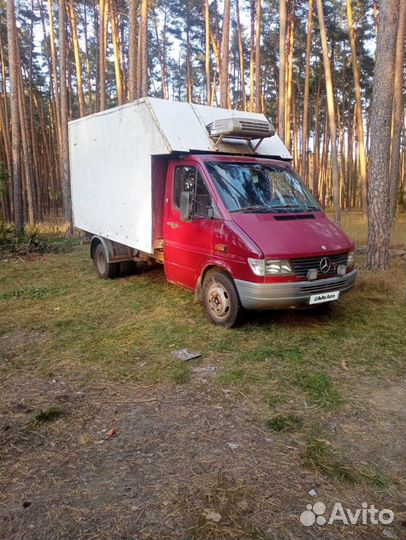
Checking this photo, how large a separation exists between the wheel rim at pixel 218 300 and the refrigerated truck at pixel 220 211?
0.01 metres

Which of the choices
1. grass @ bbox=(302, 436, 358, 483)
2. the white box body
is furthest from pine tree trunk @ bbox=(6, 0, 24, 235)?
grass @ bbox=(302, 436, 358, 483)

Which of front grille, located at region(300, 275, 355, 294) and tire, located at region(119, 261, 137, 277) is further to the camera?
tire, located at region(119, 261, 137, 277)

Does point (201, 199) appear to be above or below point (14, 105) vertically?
below

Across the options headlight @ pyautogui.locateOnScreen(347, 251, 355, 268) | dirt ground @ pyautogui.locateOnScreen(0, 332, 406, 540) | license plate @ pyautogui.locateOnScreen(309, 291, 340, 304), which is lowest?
dirt ground @ pyautogui.locateOnScreen(0, 332, 406, 540)

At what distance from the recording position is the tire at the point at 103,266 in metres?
8.77

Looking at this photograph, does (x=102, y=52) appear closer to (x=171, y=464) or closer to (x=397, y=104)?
(x=397, y=104)

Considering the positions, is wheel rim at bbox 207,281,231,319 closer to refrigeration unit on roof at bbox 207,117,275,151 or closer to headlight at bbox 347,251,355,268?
headlight at bbox 347,251,355,268

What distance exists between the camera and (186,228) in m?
6.25

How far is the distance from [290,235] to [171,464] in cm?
332

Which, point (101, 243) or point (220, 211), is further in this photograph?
point (101, 243)

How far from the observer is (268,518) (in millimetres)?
2422

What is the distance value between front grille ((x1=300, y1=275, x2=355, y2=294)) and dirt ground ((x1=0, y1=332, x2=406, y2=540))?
57.7 inches

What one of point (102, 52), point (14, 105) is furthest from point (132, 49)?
point (102, 52)

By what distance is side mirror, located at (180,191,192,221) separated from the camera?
19.2 ft
